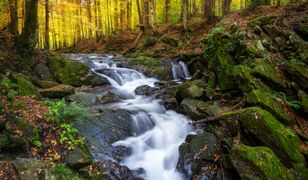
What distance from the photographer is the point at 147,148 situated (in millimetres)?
9297

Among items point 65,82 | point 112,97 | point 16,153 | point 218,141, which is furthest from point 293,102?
point 65,82

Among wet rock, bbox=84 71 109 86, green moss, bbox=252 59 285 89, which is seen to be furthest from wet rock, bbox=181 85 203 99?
wet rock, bbox=84 71 109 86

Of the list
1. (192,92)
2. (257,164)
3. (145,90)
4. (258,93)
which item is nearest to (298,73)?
(258,93)

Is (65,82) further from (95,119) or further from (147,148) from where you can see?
(147,148)

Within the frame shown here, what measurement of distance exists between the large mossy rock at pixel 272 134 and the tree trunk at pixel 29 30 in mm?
9415

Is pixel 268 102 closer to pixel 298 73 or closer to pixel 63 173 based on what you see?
pixel 298 73

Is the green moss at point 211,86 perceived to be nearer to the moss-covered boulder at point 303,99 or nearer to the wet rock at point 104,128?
the moss-covered boulder at point 303,99

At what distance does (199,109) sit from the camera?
33.6 feet

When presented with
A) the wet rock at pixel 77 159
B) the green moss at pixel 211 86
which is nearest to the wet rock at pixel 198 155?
the green moss at pixel 211 86

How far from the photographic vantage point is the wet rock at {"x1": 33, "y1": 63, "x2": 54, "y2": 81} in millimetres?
12883

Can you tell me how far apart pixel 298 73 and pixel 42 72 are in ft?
34.6

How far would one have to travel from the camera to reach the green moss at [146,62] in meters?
17.8

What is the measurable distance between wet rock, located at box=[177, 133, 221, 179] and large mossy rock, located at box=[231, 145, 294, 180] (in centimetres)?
101

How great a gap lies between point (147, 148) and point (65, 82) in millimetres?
6472
